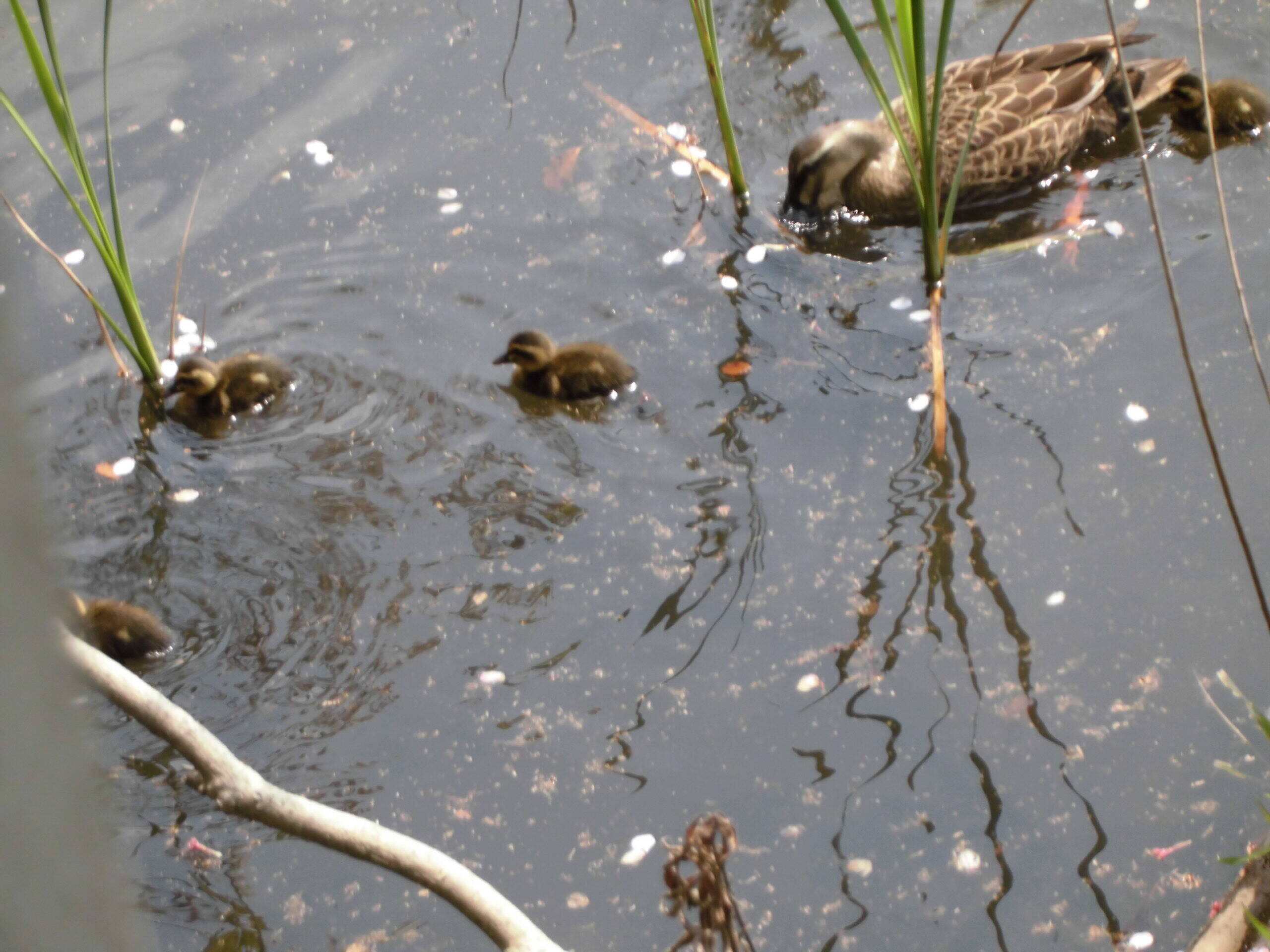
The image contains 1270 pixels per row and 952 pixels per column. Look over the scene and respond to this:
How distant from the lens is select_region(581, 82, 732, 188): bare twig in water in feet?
14.5

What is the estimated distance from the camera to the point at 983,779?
104 inches

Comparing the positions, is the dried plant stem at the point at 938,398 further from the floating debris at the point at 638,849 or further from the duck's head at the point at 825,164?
the floating debris at the point at 638,849

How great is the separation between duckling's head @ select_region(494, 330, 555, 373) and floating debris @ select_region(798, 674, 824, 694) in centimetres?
129

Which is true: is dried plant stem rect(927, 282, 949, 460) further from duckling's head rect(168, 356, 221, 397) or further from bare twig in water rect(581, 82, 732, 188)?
duckling's head rect(168, 356, 221, 397)

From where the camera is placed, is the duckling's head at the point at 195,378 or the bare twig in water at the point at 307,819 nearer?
the bare twig in water at the point at 307,819

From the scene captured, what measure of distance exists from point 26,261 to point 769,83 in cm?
279

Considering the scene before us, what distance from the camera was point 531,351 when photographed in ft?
11.8

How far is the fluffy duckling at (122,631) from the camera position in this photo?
2980 mm

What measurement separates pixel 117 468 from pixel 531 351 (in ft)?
4.15

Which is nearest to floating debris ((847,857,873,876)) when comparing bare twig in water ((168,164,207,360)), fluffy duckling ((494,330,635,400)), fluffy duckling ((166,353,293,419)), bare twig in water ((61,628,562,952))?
bare twig in water ((61,628,562,952))

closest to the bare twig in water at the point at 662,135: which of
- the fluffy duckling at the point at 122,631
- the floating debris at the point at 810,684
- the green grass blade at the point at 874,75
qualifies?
the green grass blade at the point at 874,75

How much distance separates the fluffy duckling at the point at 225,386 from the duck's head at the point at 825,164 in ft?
6.00

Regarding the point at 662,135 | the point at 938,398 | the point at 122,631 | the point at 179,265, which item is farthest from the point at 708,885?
the point at 662,135

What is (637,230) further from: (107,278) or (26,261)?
(26,261)
